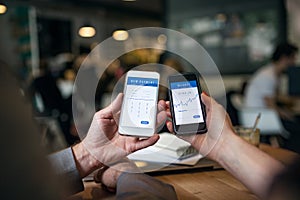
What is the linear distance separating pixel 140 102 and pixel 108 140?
14 centimetres

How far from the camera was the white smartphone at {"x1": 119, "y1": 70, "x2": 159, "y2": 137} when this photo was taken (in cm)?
79

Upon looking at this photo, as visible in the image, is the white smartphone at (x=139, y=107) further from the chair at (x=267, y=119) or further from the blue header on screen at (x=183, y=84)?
the chair at (x=267, y=119)

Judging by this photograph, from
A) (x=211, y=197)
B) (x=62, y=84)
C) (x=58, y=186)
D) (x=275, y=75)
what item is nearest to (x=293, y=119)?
(x=275, y=75)

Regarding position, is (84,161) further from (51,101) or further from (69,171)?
(51,101)

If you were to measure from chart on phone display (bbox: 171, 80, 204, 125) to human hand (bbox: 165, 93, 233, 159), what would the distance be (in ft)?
0.06

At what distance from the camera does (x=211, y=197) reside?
31.0 inches

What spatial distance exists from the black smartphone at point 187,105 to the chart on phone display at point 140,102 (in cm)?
5

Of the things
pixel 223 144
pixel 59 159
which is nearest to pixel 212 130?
pixel 223 144

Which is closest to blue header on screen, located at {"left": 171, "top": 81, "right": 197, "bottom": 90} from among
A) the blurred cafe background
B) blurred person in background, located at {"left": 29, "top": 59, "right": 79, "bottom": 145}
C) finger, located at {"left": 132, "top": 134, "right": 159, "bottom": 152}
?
finger, located at {"left": 132, "top": 134, "right": 159, "bottom": 152}

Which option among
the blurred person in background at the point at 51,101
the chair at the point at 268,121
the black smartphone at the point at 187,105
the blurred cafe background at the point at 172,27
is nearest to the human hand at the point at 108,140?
the black smartphone at the point at 187,105

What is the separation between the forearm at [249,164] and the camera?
0.65m

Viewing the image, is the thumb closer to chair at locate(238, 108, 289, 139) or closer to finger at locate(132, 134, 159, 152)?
finger at locate(132, 134, 159, 152)

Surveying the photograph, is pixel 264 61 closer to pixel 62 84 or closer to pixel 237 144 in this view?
pixel 62 84

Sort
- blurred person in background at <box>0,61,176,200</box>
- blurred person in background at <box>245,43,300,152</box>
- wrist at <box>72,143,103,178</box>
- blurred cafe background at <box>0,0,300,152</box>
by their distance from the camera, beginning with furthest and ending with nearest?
blurred cafe background at <box>0,0,300,152</box> < blurred person in background at <box>245,43,300,152</box> < wrist at <box>72,143,103,178</box> < blurred person in background at <box>0,61,176,200</box>
